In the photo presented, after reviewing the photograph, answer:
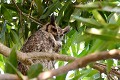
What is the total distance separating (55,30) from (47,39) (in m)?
0.10

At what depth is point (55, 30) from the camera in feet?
7.00

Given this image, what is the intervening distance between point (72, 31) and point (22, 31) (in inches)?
16.2

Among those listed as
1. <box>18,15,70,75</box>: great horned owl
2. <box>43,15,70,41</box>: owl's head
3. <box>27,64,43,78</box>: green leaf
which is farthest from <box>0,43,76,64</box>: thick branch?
<box>43,15,70,41</box>: owl's head

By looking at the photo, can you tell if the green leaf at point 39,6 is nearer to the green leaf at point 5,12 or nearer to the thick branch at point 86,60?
the green leaf at point 5,12

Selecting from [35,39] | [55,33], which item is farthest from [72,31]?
[35,39]

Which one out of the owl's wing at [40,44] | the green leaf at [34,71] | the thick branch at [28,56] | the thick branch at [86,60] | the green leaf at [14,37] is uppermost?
the thick branch at [86,60]

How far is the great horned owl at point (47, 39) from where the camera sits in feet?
6.48

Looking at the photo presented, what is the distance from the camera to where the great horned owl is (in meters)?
1.97

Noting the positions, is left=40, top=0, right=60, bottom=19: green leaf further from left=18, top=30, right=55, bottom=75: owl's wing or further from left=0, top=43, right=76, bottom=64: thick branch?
left=0, top=43, right=76, bottom=64: thick branch

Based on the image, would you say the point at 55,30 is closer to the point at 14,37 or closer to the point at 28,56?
the point at 14,37

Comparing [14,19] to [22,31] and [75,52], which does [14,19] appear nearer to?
[22,31]

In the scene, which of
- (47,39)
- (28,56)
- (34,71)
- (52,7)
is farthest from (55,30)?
(34,71)

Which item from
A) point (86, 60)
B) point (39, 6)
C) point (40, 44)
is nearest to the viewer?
point (86, 60)

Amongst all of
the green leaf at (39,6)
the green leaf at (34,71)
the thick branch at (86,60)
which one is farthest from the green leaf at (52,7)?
the thick branch at (86,60)
